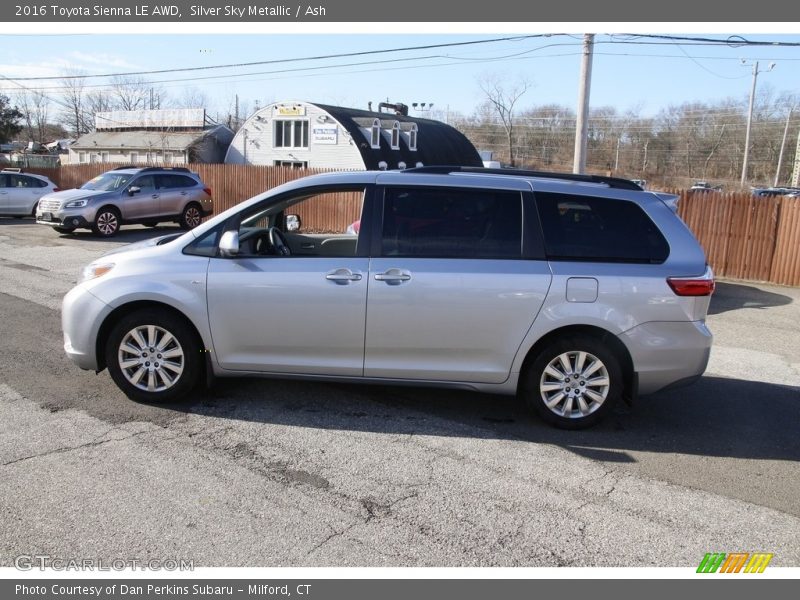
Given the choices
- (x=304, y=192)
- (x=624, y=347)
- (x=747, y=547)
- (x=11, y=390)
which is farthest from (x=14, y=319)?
(x=747, y=547)

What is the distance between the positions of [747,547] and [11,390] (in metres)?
5.49

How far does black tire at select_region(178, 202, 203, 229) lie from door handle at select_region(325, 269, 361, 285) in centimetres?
1608

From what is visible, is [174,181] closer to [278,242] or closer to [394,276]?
[278,242]

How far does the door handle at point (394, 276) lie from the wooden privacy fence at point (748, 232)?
10.5 meters

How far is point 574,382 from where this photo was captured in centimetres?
508

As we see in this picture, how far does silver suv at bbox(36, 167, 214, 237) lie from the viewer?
1755 cm

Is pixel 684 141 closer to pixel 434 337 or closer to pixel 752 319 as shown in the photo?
pixel 752 319

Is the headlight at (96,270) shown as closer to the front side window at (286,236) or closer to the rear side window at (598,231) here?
the front side window at (286,236)

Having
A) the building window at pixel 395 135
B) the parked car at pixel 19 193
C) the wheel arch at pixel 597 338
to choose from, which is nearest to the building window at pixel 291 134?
the building window at pixel 395 135

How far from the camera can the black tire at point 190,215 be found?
20031 millimetres

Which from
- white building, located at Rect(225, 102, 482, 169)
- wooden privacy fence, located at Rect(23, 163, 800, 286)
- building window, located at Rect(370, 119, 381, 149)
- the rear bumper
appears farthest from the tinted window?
building window, located at Rect(370, 119, 381, 149)

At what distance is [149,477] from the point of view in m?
4.13

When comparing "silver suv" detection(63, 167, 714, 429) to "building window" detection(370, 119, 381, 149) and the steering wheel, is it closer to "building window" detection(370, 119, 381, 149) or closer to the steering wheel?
the steering wheel

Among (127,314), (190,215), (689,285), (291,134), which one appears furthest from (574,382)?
(291,134)
